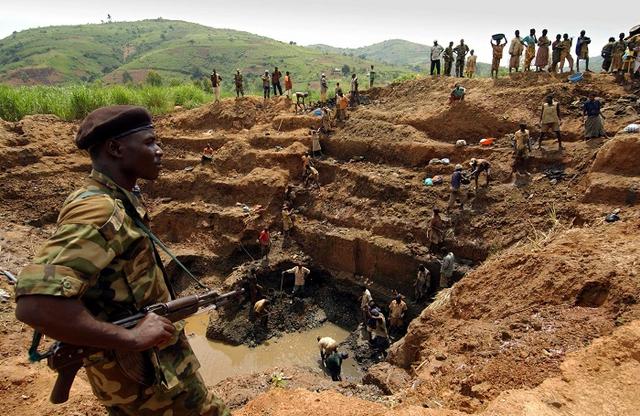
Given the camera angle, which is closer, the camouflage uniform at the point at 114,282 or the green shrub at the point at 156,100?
the camouflage uniform at the point at 114,282

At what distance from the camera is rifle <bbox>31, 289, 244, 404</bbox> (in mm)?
1798

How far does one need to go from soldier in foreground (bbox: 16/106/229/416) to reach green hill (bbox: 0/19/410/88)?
2739 inches

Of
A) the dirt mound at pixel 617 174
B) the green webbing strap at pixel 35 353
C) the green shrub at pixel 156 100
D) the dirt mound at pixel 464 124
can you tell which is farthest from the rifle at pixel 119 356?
the green shrub at pixel 156 100

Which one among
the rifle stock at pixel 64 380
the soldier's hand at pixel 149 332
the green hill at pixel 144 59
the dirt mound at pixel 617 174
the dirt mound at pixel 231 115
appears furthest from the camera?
the green hill at pixel 144 59

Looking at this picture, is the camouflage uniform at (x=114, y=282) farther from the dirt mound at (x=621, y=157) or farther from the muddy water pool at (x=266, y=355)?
the dirt mound at (x=621, y=157)

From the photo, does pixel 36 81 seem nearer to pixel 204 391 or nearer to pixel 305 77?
pixel 305 77

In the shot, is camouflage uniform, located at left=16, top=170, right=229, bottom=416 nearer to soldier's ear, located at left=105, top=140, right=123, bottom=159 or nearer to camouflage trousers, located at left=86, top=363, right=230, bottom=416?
camouflage trousers, located at left=86, top=363, right=230, bottom=416

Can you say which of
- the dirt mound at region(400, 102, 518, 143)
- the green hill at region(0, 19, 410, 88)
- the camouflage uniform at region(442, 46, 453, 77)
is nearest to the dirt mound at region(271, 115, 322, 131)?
the dirt mound at region(400, 102, 518, 143)

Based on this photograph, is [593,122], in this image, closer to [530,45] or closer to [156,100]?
[530,45]

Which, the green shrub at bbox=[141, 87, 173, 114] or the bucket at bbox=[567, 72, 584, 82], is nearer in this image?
the bucket at bbox=[567, 72, 584, 82]

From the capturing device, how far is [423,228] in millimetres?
11844

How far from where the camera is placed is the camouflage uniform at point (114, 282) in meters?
1.58

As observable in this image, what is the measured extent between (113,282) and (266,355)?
957cm

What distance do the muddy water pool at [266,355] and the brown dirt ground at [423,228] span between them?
2.11m
